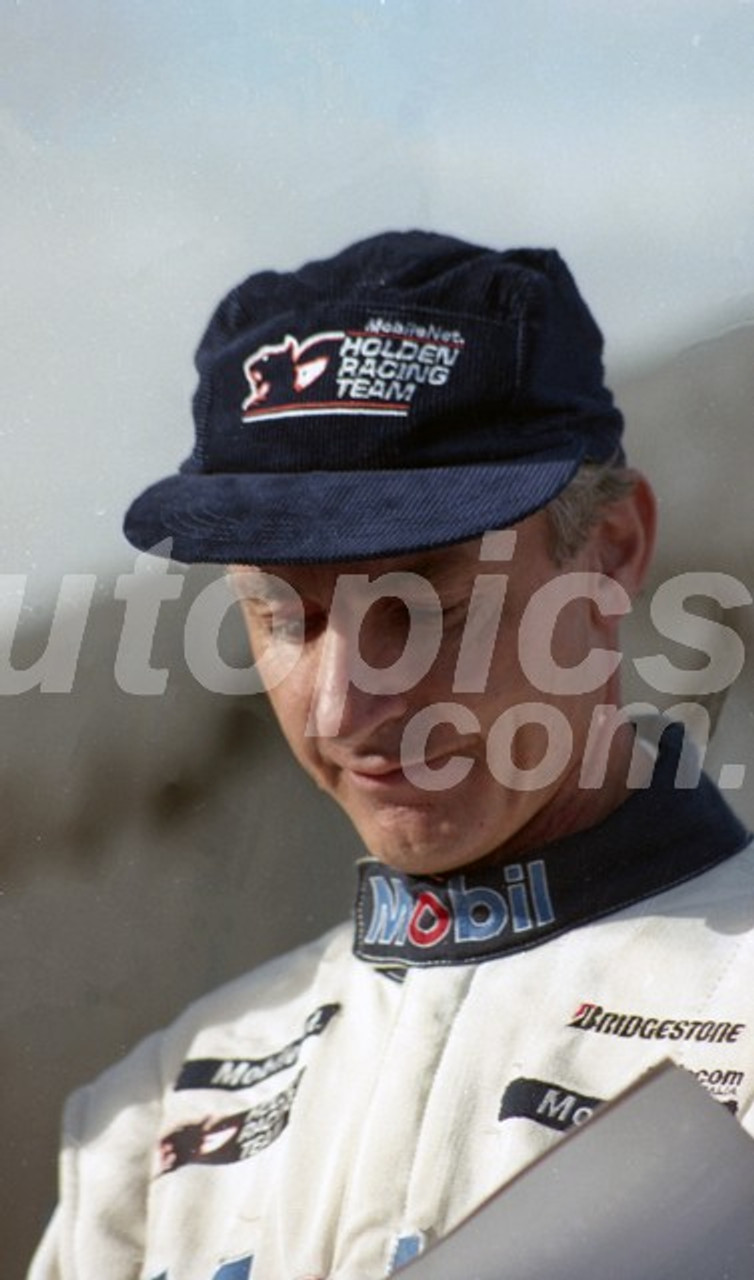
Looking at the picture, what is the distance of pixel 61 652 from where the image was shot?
128 cm

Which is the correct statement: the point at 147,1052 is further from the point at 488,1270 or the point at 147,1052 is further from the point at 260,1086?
the point at 488,1270

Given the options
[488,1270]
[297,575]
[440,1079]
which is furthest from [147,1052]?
[488,1270]

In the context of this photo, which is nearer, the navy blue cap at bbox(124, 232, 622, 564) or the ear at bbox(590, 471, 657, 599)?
the navy blue cap at bbox(124, 232, 622, 564)

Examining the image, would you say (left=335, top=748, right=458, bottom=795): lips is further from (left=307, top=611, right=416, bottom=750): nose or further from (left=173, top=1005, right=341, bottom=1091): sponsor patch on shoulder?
(left=173, top=1005, right=341, bottom=1091): sponsor patch on shoulder

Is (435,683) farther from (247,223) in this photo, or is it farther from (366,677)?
(247,223)

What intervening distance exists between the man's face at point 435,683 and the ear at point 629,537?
0.9 inches

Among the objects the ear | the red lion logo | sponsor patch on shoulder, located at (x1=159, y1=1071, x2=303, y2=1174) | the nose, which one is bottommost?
sponsor patch on shoulder, located at (x1=159, y1=1071, x2=303, y2=1174)

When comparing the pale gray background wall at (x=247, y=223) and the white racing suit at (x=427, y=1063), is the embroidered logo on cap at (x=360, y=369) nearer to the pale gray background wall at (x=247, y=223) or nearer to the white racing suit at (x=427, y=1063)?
the pale gray background wall at (x=247, y=223)

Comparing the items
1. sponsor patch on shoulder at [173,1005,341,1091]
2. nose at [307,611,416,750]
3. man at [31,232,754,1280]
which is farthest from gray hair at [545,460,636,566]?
sponsor patch on shoulder at [173,1005,341,1091]

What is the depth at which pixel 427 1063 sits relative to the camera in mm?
1144

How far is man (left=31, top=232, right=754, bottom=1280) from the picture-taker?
1088mm

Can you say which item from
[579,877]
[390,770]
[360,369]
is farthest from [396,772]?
[360,369]

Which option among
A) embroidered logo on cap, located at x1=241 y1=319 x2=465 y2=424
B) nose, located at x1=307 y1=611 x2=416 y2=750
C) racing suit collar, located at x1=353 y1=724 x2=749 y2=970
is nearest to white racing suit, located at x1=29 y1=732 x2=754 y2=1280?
racing suit collar, located at x1=353 y1=724 x2=749 y2=970

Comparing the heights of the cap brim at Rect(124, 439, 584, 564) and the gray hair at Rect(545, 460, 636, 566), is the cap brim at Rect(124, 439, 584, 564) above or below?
above
